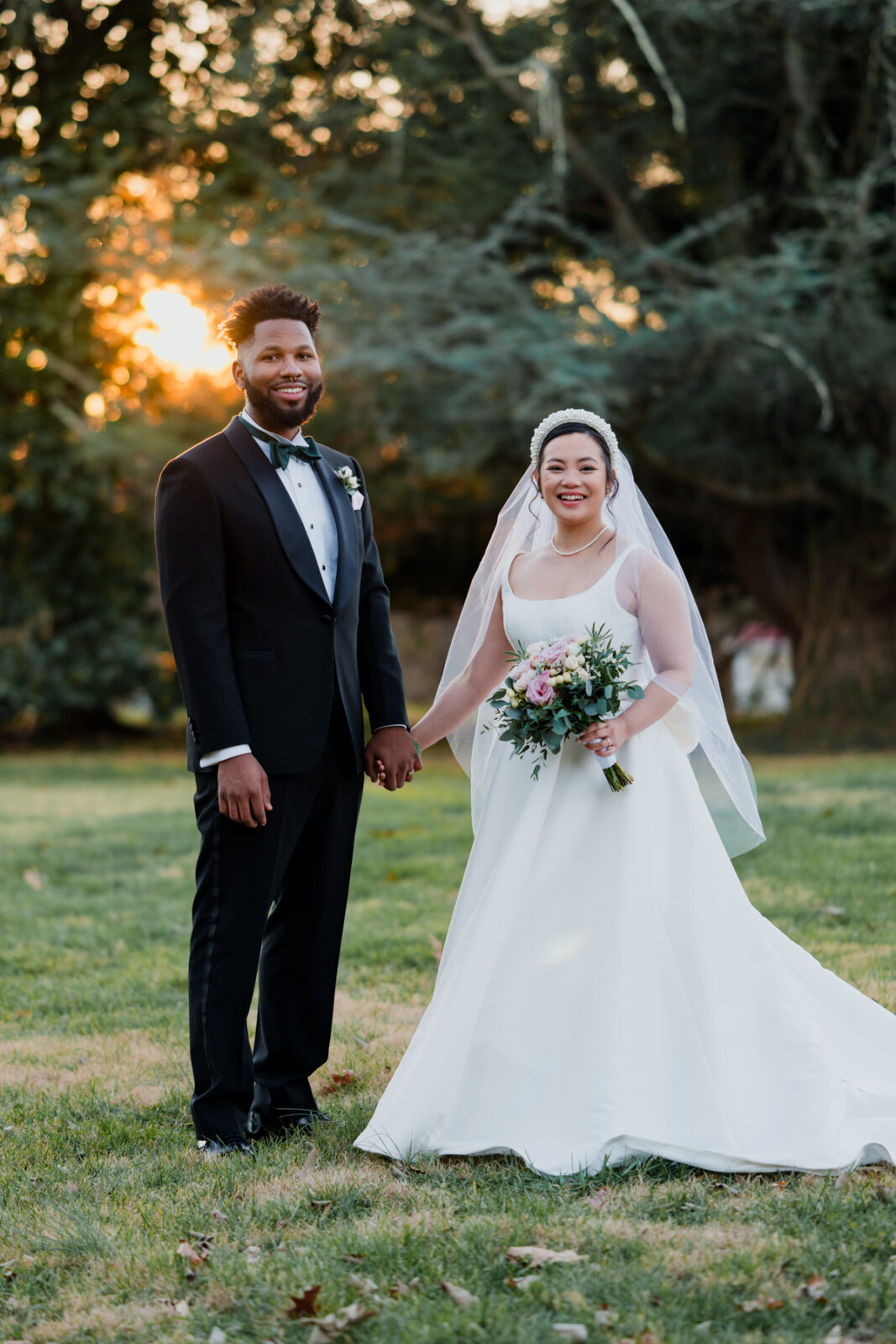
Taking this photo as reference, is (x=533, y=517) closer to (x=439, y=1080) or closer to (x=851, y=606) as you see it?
(x=439, y=1080)

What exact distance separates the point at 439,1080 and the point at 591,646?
126 cm

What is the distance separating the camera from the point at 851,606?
16562 millimetres

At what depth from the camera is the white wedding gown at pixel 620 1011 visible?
3.49 metres

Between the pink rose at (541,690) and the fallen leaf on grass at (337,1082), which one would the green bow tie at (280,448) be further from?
the fallen leaf on grass at (337,1082)

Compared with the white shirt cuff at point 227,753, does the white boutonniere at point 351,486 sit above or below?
above

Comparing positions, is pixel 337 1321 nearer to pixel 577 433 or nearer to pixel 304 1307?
pixel 304 1307

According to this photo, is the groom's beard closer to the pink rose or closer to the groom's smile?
the groom's smile

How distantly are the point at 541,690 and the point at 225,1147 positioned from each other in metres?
1.57

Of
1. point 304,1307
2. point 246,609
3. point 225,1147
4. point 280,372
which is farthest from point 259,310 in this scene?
point 304,1307

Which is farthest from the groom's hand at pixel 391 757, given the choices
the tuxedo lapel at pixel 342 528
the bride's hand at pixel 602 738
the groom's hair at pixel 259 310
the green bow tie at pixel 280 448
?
the groom's hair at pixel 259 310

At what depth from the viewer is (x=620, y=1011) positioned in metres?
3.56

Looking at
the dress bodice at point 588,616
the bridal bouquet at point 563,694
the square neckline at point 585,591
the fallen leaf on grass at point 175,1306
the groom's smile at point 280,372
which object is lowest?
the fallen leaf on grass at point 175,1306

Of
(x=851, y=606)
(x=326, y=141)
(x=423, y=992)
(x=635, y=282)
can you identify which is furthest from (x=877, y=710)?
(x=423, y=992)

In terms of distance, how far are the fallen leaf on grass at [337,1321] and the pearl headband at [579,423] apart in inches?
94.4
